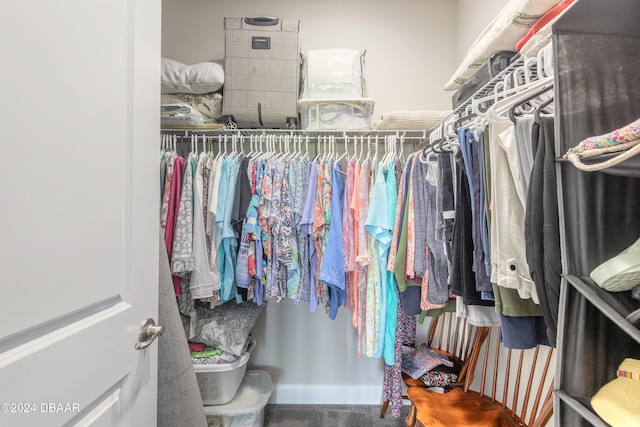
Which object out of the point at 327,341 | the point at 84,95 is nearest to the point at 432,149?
the point at 84,95

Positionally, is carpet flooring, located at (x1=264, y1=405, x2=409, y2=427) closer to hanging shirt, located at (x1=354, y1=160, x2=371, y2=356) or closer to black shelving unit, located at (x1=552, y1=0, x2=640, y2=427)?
hanging shirt, located at (x1=354, y1=160, x2=371, y2=356)

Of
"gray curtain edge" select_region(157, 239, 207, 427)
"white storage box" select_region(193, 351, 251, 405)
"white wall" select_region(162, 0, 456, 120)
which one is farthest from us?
"white wall" select_region(162, 0, 456, 120)

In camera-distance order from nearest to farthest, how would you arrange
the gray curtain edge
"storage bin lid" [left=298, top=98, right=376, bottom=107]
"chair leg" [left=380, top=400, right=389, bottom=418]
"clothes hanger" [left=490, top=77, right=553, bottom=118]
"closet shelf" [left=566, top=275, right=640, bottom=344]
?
"closet shelf" [left=566, top=275, right=640, bottom=344], "clothes hanger" [left=490, top=77, right=553, bottom=118], the gray curtain edge, "storage bin lid" [left=298, top=98, right=376, bottom=107], "chair leg" [left=380, top=400, right=389, bottom=418]

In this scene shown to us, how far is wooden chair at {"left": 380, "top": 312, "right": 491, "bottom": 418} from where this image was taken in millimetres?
1434

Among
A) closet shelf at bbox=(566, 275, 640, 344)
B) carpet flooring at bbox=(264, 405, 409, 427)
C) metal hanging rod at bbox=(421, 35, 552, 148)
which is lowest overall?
carpet flooring at bbox=(264, 405, 409, 427)

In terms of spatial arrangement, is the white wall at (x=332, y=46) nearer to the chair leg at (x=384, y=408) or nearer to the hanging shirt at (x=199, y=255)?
the chair leg at (x=384, y=408)

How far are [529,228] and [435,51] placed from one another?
179cm

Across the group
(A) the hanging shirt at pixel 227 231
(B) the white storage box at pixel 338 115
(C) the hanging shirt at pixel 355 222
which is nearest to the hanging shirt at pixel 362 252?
(C) the hanging shirt at pixel 355 222

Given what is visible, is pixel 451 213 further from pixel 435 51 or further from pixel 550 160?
pixel 435 51

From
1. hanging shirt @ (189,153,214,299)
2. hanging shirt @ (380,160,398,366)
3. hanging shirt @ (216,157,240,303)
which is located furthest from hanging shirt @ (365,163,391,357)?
hanging shirt @ (189,153,214,299)

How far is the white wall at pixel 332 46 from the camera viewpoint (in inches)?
77.0

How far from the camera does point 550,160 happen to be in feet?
1.89

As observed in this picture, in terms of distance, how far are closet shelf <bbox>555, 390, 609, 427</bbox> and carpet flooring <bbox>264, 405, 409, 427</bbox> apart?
1.61 metres

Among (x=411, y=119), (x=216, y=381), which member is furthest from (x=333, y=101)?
(x=216, y=381)
